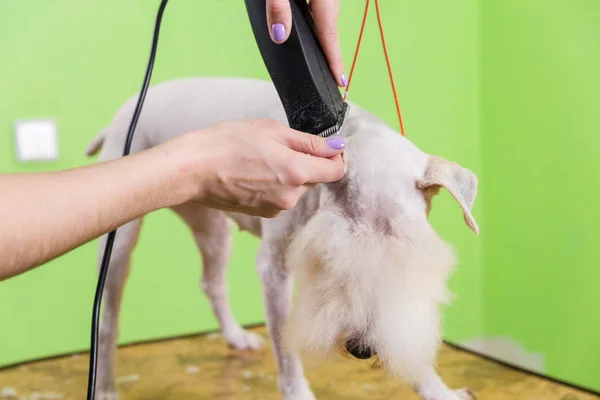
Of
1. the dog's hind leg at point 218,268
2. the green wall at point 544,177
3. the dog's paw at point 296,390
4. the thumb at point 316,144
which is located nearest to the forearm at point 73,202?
the thumb at point 316,144

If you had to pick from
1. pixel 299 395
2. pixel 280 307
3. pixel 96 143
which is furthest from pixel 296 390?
pixel 96 143

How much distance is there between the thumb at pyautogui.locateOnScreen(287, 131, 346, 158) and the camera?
75cm

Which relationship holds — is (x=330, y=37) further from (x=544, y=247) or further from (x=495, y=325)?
(x=495, y=325)

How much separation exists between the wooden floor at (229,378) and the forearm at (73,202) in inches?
25.1

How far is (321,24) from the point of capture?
2.81 ft

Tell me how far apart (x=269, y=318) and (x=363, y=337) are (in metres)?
0.30

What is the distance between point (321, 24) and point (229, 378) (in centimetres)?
80

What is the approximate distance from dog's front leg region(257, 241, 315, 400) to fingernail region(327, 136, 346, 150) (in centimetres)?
30

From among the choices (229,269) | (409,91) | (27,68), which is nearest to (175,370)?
(229,269)

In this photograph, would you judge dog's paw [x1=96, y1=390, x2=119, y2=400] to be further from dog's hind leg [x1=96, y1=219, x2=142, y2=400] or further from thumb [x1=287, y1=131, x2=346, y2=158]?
thumb [x1=287, y1=131, x2=346, y2=158]

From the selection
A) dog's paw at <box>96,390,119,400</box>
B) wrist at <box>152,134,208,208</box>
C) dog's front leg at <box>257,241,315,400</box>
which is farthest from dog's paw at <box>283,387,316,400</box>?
wrist at <box>152,134,208,208</box>

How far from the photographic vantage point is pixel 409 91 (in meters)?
1.72

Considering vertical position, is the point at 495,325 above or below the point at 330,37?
below

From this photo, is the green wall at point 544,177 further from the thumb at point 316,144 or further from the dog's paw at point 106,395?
the dog's paw at point 106,395
